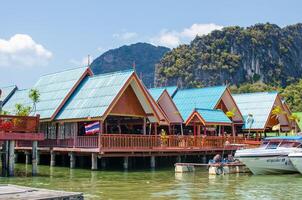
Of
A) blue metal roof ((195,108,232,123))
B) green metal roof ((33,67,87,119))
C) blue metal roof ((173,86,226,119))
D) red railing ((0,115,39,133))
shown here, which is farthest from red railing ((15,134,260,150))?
red railing ((0,115,39,133))

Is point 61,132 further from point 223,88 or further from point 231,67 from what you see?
point 231,67

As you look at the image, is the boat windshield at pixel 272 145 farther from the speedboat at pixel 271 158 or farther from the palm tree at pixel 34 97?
the palm tree at pixel 34 97

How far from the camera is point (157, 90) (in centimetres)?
3616

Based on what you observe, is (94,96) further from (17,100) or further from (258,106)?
(258,106)

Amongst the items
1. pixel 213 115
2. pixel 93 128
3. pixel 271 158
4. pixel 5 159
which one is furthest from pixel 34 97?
pixel 271 158

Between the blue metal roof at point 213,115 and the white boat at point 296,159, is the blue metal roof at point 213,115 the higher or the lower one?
the higher one

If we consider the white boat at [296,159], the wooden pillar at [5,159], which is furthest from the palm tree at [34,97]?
the white boat at [296,159]

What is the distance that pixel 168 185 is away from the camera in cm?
2030

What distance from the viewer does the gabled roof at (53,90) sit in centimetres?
3011

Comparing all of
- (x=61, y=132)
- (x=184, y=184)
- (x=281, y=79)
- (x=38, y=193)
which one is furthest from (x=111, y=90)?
(x=281, y=79)

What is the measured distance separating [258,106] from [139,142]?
16963mm

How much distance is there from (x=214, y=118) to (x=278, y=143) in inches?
319

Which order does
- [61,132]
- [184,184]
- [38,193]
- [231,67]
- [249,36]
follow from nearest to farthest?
[38,193] → [184,184] → [61,132] → [231,67] → [249,36]

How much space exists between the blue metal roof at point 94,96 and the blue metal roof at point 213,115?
7.40 metres
